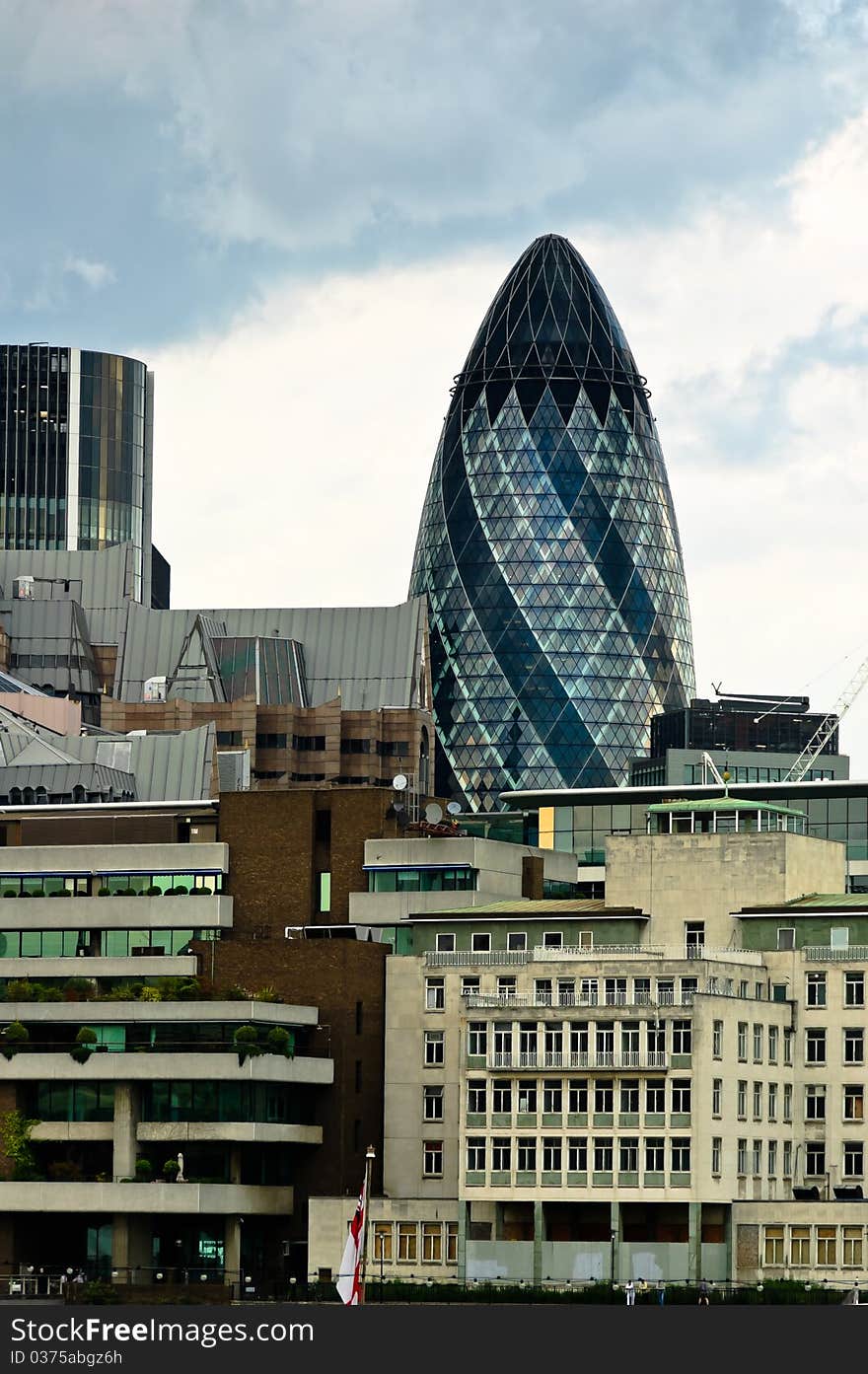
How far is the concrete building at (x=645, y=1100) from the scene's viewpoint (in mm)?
171625

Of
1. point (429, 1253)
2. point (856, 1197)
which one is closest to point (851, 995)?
point (856, 1197)

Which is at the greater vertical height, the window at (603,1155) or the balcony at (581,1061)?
the balcony at (581,1061)

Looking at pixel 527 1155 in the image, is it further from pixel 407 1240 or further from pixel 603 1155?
pixel 407 1240

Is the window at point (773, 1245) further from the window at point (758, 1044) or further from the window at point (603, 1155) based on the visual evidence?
the window at point (758, 1044)

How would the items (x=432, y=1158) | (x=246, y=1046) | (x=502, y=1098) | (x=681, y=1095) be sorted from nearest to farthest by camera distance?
(x=681, y=1095) → (x=502, y=1098) → (x=246, y=1046) → (x=432, y=1158)

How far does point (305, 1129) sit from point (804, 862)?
29858 mm

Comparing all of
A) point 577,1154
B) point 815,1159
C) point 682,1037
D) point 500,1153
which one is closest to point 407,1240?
point 500,1153

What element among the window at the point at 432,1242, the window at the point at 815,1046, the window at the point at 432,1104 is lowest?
the window at the point at 432,1242

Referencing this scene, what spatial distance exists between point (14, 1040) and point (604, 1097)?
31.6 m

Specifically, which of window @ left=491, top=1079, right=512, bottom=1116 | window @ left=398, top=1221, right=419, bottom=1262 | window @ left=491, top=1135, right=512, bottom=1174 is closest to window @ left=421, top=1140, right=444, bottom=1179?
window @ left=398, top=1221, right=419, bottom=1262

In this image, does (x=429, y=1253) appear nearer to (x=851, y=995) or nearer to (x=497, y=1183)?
(x=497, y=1183)

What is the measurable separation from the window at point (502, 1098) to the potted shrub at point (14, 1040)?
25.4 meters

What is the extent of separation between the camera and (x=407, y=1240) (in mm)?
175750

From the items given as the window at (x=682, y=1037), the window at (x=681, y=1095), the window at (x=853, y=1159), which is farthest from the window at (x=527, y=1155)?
the window at (x=853, y=1159)
